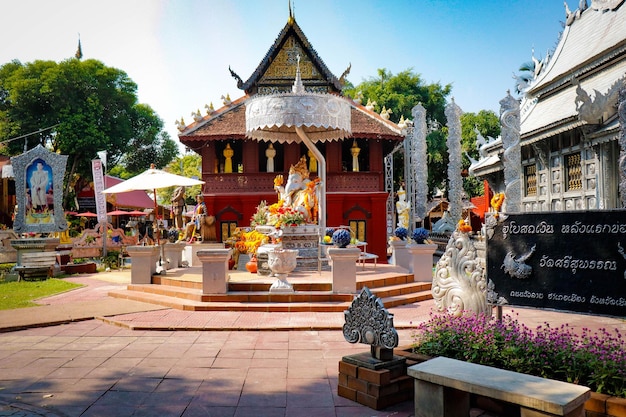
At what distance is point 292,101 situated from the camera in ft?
38.7

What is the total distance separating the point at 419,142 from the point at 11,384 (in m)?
24.0

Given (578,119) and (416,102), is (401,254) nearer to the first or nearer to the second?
(578,119)

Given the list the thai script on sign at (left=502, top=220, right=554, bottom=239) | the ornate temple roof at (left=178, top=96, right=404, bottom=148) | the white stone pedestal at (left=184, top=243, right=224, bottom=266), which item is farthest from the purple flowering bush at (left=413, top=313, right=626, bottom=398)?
the ornate temple roof at (left=178, top=96, right=404, bottom=148)

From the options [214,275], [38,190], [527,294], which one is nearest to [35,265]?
[38,190]

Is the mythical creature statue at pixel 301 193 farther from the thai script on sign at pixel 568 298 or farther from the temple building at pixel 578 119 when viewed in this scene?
the thai script on sign at pixel 568 298

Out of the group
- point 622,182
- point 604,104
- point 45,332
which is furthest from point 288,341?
point 604,104

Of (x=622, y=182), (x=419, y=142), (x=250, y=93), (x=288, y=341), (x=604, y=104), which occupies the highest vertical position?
(x=250, y=93)

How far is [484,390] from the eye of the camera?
3.62 meters

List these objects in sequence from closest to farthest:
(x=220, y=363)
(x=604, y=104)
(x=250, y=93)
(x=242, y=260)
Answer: (x=220, y=363) → (x=604, y=104) → (x=242, y=260) → (x=250, y=93)

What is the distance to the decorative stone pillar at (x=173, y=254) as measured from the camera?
14.2 m

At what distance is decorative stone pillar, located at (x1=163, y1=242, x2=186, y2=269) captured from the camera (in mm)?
14195

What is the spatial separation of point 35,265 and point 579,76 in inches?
766

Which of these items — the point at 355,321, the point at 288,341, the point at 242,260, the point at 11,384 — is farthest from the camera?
the point at 242,260

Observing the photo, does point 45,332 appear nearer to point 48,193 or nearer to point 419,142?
point 48,193
